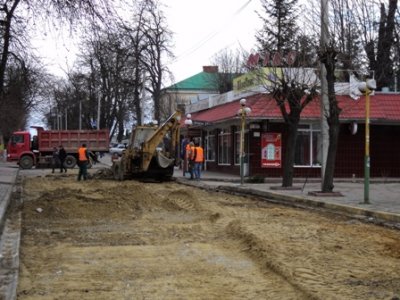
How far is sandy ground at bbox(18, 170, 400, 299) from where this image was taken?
693 cm

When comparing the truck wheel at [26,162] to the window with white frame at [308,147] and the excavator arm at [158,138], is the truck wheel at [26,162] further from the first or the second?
the window with white frame at [308,147]

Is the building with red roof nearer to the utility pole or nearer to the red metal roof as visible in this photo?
the red metal roof

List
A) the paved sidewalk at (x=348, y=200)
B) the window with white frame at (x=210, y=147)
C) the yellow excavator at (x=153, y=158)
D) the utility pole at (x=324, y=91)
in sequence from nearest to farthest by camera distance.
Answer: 1. the paved sidewalk at (x=348, y=200)
2. the utility pole at (x=324, y=91)
3. the yellow excavator at (x=153, y=158)
4. the window with white frame at (x=210, y=147)

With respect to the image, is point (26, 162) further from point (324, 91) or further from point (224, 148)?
point (324, 91)

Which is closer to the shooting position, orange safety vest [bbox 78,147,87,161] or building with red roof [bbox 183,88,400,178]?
orange safety vest [bbox 78,147,87,161]

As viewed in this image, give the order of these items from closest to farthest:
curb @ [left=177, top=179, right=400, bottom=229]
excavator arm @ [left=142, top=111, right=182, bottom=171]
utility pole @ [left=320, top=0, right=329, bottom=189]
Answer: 1. curb @ [left=177, top=179, right=400, bottom=229]
2. utility pole @ [left=320, top=0, right=329, bottom=189]
3. excavator arm @ [left=142, top=111, right=182, bottom=171]

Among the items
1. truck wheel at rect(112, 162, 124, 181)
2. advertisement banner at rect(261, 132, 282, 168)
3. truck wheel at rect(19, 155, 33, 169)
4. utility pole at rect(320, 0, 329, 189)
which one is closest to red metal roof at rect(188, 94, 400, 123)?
advertisement banner at rect(261, 132, 282, 168)

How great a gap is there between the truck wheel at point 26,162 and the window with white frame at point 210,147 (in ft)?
45.2

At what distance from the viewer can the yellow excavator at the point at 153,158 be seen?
27.0m

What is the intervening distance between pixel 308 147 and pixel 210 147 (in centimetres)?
951

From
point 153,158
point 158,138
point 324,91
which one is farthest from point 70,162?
point 324,91

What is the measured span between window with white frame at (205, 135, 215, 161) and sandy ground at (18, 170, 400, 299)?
74.2ft

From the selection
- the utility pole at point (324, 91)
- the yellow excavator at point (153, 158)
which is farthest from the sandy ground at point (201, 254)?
the yellow excavator at point (153, 158)

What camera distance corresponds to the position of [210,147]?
1538 inches
